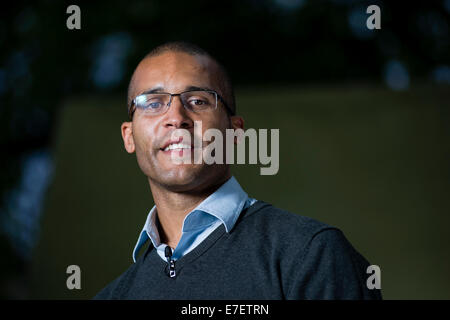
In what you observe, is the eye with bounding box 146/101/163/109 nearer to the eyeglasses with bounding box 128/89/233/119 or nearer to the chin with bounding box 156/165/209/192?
the eyeglasses with bounding box 128/89/233/119

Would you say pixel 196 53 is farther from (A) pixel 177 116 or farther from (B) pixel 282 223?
(B) pixel 282 223

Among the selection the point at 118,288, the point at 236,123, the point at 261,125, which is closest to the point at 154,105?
the point at 236,123

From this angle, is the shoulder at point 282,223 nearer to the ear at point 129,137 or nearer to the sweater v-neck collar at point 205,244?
the sweater v-neck collar at point 205,244

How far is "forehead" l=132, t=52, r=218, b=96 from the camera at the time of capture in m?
0.89

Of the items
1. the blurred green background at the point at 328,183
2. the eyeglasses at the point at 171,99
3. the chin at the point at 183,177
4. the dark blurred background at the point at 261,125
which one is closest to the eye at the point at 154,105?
the eyeglasses at the point at 171,99

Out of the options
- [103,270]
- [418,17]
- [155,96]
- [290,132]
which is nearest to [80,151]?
[103,270]

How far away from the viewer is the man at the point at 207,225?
80 centimetres

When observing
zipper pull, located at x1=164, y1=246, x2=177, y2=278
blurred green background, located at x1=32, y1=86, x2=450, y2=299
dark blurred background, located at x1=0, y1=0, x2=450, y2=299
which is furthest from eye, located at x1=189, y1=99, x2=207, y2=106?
blurred green background, located at x1=32, y1=86, x2=450, y2=299

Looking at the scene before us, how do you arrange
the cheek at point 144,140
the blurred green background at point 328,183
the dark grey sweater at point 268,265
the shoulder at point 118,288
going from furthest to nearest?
1. the blurred green background at point 328,183
2. the shoulder at point 118,288
3. the cheek at point 144,140
4. the dark grey sweater at point 268,265

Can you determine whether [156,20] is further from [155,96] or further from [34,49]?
[155,96]

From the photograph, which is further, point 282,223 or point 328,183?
point 328,183

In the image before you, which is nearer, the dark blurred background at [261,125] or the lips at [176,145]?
the lips at [176,145]

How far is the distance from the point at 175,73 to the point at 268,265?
1.12ft

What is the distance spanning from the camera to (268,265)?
818 millimetres
